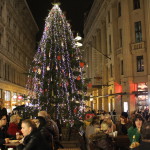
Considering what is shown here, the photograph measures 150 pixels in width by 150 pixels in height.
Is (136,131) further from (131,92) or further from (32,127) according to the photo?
(131,92)

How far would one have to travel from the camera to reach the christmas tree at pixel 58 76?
1689 centimetres

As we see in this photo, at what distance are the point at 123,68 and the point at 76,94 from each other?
1813cm

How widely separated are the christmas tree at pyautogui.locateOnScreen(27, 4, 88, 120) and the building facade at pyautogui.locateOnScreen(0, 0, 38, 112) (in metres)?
13.2

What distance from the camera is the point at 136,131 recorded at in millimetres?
7102

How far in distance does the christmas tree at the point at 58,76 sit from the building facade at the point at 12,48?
13188 millimetres

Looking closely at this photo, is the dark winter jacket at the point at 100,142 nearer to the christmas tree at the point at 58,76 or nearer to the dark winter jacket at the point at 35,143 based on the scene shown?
the dark winter jacket at the point at 35,143

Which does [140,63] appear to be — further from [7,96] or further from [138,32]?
[7,96]

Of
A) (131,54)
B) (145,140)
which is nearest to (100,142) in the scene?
(145,140)

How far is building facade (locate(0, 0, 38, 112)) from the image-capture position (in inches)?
1485

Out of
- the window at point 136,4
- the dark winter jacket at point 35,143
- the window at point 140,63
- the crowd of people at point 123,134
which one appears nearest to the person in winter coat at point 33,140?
the dark winter jacket at point 35,143

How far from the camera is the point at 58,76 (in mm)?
17359

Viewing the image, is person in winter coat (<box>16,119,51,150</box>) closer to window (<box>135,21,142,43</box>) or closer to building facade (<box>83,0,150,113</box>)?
building facade (<box>83,0,150,113</box>)

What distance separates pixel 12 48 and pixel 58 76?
28.7m

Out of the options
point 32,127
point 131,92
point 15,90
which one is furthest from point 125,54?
point 32,127
